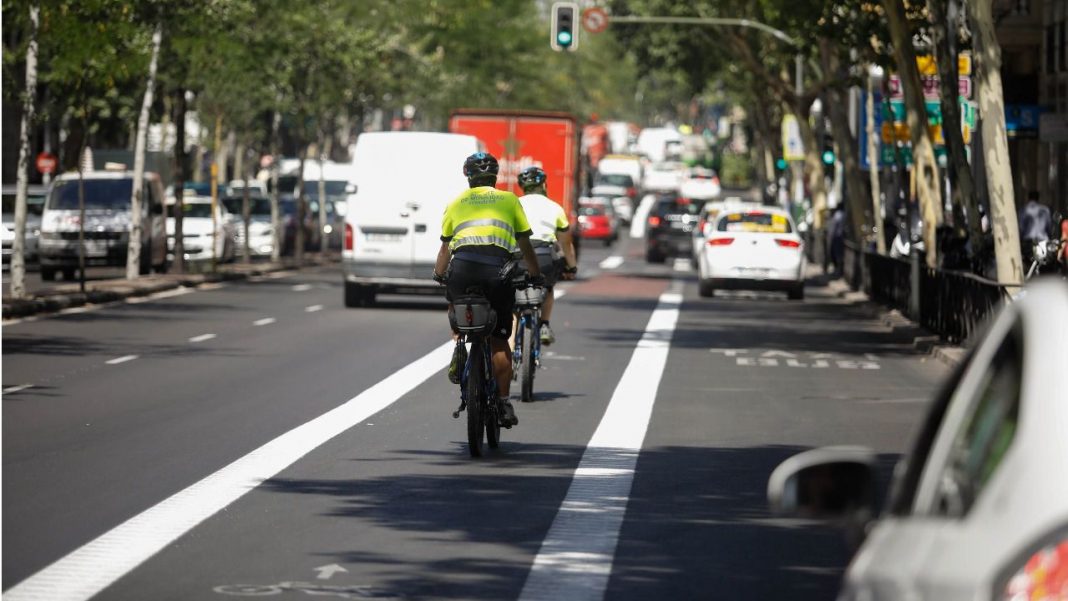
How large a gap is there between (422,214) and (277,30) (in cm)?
1743

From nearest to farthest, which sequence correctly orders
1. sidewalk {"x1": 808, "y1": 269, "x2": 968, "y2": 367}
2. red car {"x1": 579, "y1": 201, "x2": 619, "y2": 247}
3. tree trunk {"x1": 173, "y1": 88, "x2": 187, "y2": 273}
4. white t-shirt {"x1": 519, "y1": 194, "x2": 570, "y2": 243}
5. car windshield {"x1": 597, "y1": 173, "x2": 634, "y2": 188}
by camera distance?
white t-shirt {"x1": 519, "y1": 194, "x2": 570, "y2": 243} → sidewalk {"x1": 808, "y1": 269, "x2": 968, "y2": 367} → tree trunk {"x1": 173, "y1": 88, "x2": 187, "y2": 273} → red car {"x1": 579, "y1": 201, "x2": 619, "y2": 247} → car windshield {"x1": 597, "y1": 173, "x2": 634, "y2": 188}

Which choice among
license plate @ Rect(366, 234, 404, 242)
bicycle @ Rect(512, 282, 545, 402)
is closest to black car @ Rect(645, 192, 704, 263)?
license plate @ Rect(366, 234, 404, 242)

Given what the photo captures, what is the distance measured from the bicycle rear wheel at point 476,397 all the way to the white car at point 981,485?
7999mm

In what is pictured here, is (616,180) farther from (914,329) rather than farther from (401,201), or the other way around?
(914,329)

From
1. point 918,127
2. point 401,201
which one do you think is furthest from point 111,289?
point 918,127

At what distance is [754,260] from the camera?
118 ft

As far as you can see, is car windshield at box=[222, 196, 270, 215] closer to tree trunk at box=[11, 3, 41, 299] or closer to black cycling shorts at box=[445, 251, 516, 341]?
tree trunk at box=[11, 3, 41, 299]

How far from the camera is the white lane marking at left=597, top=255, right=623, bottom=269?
177 feet

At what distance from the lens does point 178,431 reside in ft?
45.0

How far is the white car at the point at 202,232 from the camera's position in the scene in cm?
4575

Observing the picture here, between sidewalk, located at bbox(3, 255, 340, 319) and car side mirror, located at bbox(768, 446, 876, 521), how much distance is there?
76.2 feet

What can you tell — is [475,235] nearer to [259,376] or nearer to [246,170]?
[259,376]

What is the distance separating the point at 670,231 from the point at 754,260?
20.3 metres

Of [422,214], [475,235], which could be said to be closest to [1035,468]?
[475,235]
